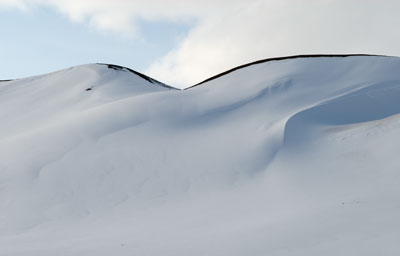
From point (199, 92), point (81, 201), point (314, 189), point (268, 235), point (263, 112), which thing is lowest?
point (268, 235)

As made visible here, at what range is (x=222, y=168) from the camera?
10000 mm

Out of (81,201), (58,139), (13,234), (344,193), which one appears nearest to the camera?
(344,193)

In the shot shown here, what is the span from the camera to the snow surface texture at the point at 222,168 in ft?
20.9

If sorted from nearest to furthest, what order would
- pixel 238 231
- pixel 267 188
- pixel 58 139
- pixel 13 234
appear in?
pixel 238 231, pixel 13 234, pixel 267 188, pixel 58 139

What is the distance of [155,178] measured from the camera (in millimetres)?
10016

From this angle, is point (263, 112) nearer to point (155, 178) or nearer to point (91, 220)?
point (155, 178)

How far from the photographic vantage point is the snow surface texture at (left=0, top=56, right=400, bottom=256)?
20.9 feet

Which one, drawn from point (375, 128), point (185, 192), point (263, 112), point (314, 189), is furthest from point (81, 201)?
point (375, 128)

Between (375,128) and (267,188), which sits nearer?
(267,188)

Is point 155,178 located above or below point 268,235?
above

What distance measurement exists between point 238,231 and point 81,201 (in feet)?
13.6

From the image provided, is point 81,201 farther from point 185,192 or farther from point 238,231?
point 238,231

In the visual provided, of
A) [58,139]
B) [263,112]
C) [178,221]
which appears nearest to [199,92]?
[263,112]

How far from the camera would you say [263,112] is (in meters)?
12.9
